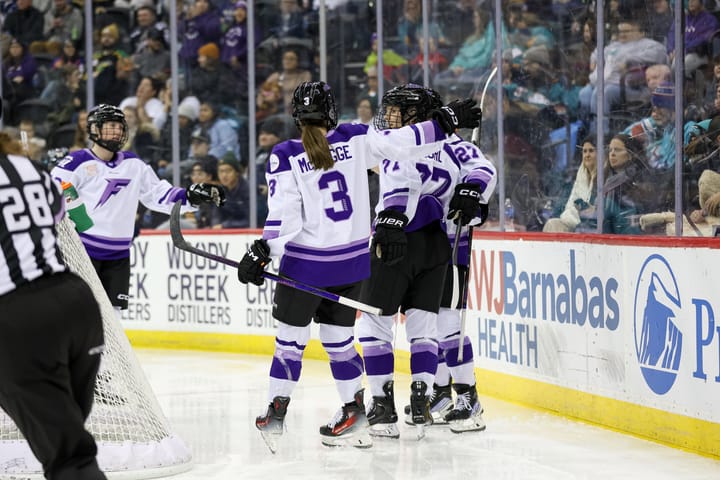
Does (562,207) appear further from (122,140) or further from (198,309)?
(198,309)

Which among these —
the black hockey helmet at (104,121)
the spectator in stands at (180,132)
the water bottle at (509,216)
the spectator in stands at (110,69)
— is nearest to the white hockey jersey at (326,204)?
the black hockey helmet at (104,121)

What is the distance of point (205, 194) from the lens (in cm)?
542

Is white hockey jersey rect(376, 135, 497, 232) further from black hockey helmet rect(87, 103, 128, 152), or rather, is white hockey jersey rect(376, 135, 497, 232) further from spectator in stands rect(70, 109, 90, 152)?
spectator in stands rect(70, 109, 90, 152)

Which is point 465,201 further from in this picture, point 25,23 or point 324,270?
point 25,23

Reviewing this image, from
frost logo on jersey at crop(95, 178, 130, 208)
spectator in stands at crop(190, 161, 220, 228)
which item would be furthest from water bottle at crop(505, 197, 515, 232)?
spectator in stands at crop(190, 161, 220, 228)

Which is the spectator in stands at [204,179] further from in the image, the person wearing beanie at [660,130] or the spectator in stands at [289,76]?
the person wearing beanie at [660,130]

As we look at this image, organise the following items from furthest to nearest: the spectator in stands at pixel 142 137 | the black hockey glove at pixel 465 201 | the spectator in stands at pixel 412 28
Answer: the spectator in stands at pixel 142 137 → the spectator in stands at pixel 412 28 → the black hockey glove at pixel 465 201

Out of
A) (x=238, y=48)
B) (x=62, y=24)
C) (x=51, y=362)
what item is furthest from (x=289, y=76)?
(x=51, y=362)

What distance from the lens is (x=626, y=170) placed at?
5.99 metres

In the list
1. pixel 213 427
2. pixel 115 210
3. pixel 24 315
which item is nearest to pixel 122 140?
pixel 115 210

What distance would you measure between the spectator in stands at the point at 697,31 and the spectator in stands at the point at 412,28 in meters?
2.54

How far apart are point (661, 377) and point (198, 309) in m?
4.72

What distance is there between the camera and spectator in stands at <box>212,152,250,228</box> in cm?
901

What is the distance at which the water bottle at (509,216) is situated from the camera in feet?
22.6
